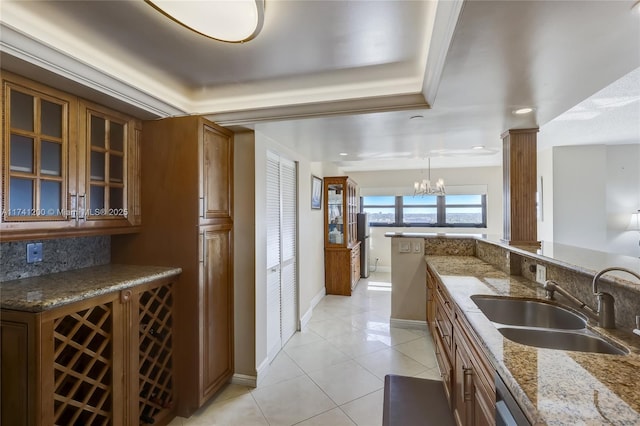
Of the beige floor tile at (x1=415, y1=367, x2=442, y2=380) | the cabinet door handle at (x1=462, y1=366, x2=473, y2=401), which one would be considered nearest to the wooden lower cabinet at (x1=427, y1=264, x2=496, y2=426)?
the cabinet door handle at (x1=462, y1=366, x2=473, y2=401)

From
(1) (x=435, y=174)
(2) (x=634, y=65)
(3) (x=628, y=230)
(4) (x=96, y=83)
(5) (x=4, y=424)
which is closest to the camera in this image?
(5) (x=4, y=424)

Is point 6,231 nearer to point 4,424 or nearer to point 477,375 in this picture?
point 4,424

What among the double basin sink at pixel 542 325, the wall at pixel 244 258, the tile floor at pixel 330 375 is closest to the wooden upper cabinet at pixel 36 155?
the wall at pixel 244 258

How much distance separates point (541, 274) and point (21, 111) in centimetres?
336

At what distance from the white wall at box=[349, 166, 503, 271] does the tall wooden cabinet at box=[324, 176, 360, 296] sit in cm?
218

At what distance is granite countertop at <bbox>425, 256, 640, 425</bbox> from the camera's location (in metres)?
0.76

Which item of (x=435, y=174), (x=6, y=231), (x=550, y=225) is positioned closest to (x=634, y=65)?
(x=6, y=231)

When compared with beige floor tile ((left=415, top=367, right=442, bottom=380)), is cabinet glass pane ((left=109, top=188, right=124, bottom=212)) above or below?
above

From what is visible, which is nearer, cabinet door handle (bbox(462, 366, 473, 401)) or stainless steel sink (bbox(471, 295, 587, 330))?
cabinet door handle (bbox(462, 366, 473, 401))

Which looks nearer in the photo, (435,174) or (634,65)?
(634,65)

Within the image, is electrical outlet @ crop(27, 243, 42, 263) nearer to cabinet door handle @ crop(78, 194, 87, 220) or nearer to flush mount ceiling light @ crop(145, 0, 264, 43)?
cabinet door handle @ crop(78, 194, 87, 220)

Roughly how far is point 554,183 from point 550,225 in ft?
2.21

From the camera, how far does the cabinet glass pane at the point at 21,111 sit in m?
1.46

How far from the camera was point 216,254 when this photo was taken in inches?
91.0
